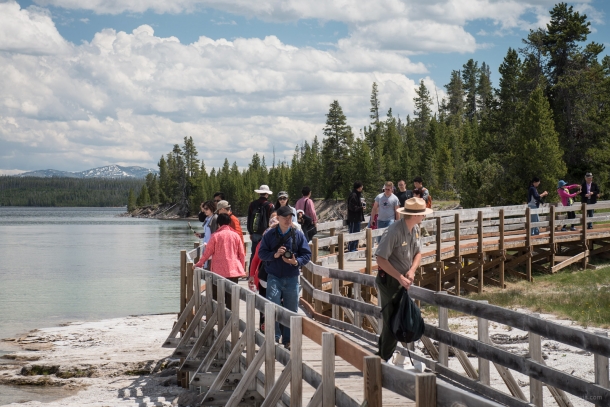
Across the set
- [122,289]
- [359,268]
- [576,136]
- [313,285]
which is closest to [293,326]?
[313,285]

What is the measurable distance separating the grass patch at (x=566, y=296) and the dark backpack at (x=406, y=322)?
26.3ft

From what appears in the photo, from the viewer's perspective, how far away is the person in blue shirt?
929cm

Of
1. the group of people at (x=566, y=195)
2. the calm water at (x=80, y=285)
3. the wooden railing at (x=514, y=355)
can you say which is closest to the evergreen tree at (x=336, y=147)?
the calm water at (x=80, y=285)

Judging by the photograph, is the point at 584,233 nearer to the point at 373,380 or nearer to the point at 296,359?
the point at 296,359

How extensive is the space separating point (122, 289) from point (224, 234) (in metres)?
22.5

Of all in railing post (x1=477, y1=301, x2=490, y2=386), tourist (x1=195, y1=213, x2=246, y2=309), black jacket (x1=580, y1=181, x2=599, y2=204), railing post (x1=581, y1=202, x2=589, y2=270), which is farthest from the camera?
black jacket (x1=580, y1=181, x2=599, y2=204)

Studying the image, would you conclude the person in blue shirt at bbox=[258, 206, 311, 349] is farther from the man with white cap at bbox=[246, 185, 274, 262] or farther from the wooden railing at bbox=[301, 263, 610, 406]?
the man with white cap at bbox=[246, 185, 274, 262]

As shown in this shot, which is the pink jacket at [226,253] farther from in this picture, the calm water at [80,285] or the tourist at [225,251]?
the calm water at [80,285]

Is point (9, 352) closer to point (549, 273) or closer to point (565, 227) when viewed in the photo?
point (549, 273)

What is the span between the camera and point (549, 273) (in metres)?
22.0

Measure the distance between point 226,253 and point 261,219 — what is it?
4.30ft

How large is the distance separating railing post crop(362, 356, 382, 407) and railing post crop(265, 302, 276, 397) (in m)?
2.73

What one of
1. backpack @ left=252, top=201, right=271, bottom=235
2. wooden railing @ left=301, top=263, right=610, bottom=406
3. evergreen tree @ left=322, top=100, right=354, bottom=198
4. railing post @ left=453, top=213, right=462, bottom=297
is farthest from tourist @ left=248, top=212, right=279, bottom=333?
evergreen tree @ left=322, top=100, right=354, bottom=198

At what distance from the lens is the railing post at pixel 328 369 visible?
5430 millimetres
